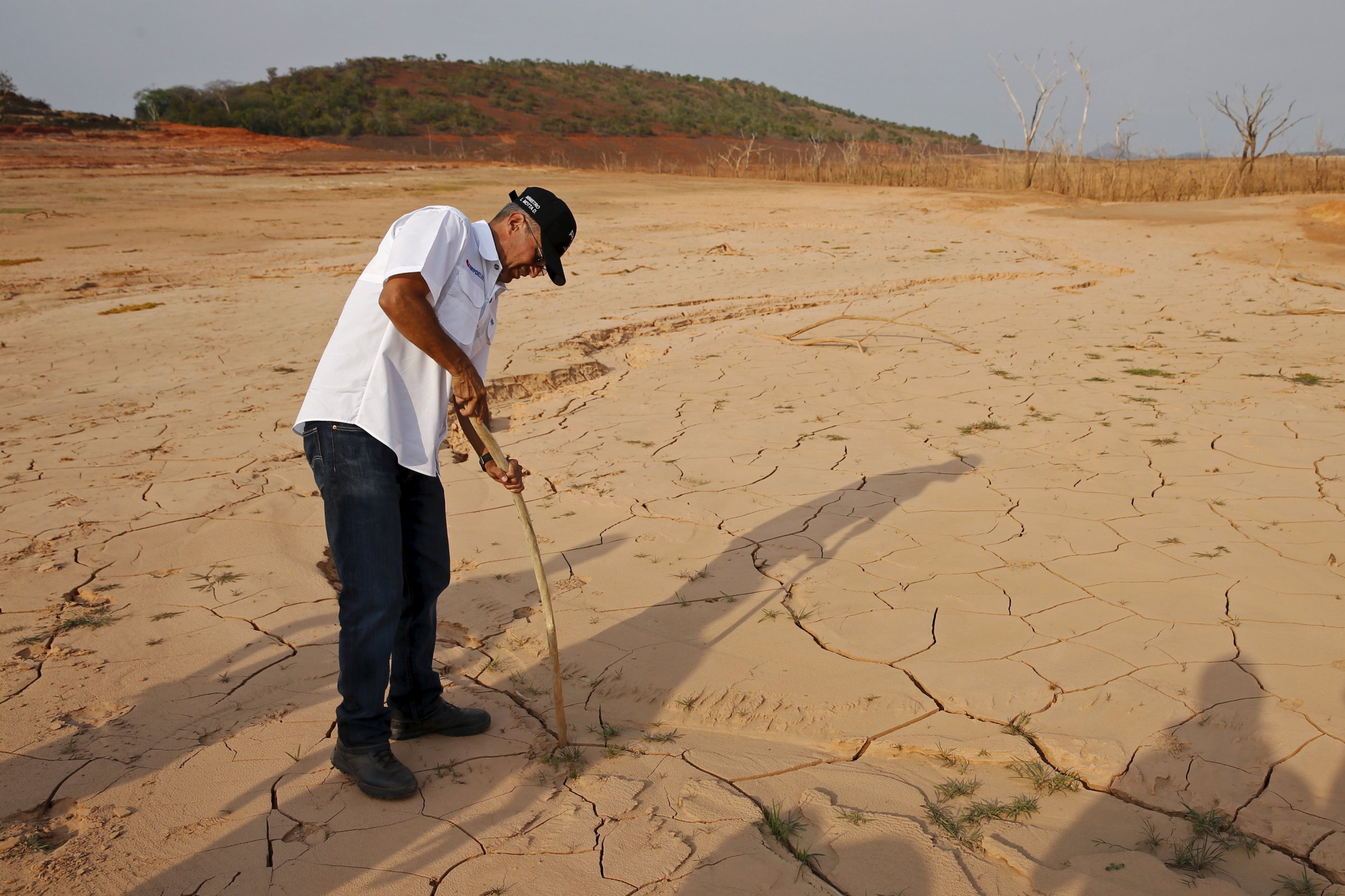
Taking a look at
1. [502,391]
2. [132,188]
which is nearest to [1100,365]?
[502,391]

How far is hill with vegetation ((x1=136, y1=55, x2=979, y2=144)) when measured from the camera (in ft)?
107

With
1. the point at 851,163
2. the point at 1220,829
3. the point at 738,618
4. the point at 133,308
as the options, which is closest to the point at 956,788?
the point at 1220,829

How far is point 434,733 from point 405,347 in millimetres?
1023

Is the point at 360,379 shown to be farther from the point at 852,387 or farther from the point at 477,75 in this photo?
the point at 477,75

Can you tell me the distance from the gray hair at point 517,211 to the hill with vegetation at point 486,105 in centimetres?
2984

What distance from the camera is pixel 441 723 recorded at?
2.24m

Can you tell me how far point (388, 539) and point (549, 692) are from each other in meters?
0.79

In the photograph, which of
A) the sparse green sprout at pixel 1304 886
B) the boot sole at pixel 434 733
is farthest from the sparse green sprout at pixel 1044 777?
the boot sole at pixel 434 733

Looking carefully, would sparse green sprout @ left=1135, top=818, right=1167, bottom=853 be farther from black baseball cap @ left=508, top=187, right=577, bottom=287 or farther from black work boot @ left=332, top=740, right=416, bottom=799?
black baseball cap @ left=508, top=187, right=577, bottom=287

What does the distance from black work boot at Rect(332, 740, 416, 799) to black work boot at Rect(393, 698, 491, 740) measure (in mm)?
191

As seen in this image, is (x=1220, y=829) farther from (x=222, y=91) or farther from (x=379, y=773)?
(x=222, y=91)

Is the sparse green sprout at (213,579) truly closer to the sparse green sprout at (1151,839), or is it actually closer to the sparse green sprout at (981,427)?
the sparse green sprout at (1151,839)

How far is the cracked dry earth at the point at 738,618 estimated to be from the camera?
6.15ft

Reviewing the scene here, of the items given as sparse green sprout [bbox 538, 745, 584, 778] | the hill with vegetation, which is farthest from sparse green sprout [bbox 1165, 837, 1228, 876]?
the hill with vegetation
